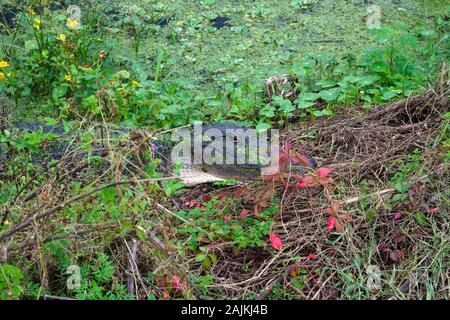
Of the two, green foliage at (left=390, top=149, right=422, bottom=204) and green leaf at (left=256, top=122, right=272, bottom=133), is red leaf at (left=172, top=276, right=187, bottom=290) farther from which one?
green leaf at (left=256, top=122, right=272, bottom=133)

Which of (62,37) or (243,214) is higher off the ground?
(62,37)

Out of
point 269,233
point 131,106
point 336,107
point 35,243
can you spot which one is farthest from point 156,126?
point 35,243

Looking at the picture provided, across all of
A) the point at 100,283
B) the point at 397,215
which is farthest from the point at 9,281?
the point at 397,215

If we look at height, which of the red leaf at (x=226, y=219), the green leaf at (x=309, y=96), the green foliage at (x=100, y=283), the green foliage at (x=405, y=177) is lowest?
the red leaf at (x=226, y=219)

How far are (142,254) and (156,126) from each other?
1653mm

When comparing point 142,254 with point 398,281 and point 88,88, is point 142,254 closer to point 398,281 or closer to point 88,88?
point 398,281

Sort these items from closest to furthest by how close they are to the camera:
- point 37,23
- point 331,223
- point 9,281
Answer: point 9,281 → point 331,223 → point 37,23

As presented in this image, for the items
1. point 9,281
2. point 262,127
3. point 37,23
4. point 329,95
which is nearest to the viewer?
point 9,281

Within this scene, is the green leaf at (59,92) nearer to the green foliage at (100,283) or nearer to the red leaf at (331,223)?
the green foliage at (100,283)

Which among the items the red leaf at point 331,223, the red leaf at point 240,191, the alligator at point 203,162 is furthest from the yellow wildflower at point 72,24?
the red leaf at point 331,223

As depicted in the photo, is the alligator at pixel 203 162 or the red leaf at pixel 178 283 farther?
the alligator at pixel 203 162

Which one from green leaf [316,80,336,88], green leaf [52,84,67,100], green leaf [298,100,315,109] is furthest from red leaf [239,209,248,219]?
green leaf [52,84,67,100]

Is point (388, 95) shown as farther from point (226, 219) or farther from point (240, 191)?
point (226, 219)

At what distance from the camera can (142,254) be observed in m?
3.19
